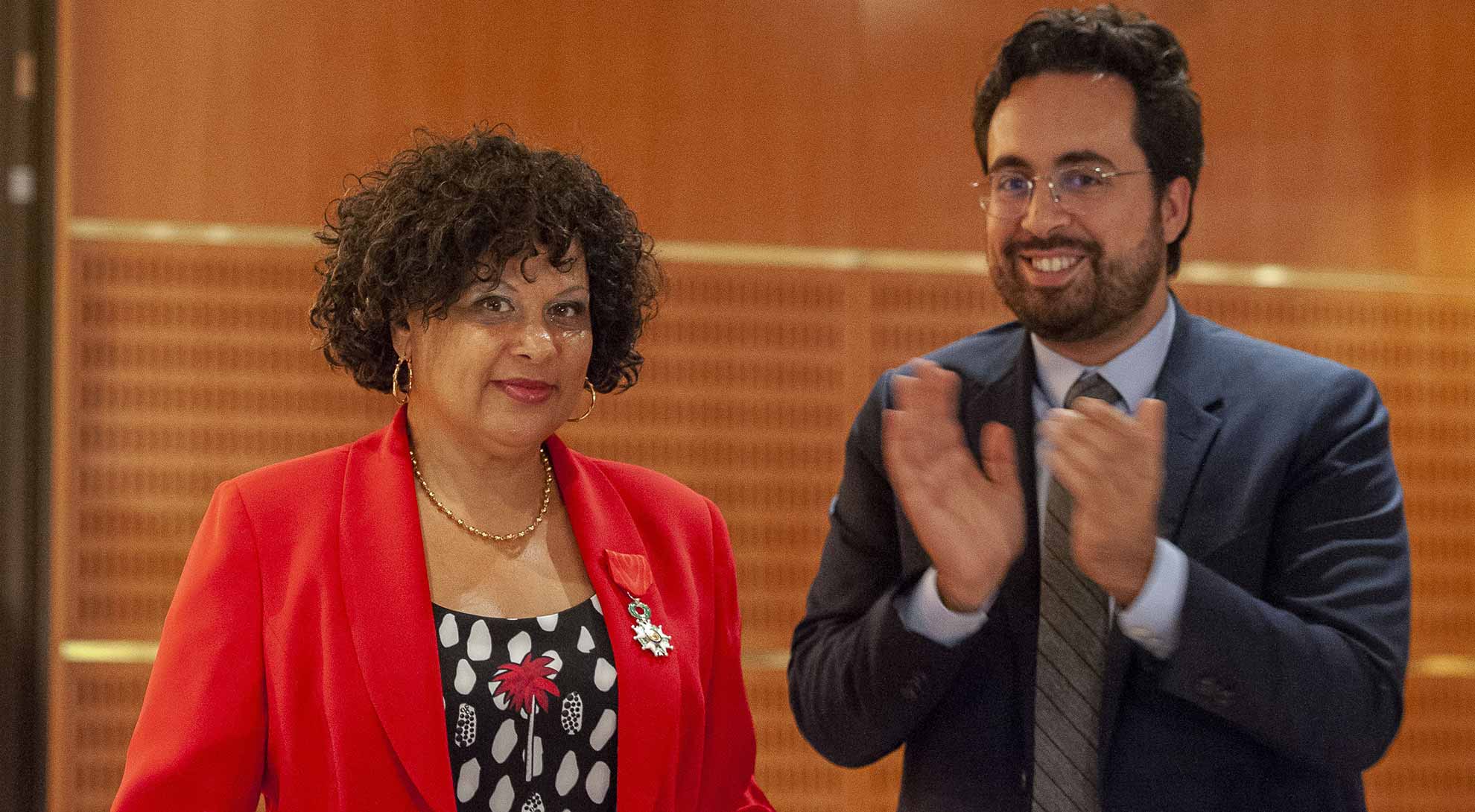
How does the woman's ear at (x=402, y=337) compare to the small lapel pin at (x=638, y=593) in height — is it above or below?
above

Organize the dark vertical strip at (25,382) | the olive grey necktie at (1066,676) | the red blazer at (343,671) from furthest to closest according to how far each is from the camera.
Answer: the dark vertical strip at (25,382), the olive grey necktie at (1066,676), the red blazer at (343,671)

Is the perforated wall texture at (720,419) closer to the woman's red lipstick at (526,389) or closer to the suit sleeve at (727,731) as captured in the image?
the suit sleeve at (727,731)

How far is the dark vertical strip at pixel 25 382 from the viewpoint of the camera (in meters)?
3.54

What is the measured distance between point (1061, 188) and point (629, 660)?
96cm

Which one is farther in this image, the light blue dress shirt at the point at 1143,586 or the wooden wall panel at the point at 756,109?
the wooden wall panel at the point at 756,109

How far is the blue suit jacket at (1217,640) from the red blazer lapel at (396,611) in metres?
0.57

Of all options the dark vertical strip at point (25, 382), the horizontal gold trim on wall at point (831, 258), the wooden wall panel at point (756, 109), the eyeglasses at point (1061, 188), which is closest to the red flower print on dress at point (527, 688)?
the eyeglasses at point (1061, 188)

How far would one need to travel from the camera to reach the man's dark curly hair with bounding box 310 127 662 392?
6.57 ft

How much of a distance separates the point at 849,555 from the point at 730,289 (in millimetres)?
1794

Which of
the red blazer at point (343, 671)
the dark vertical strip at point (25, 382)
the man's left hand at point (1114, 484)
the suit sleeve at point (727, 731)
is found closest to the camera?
the man's left hand at point (1114, 484)

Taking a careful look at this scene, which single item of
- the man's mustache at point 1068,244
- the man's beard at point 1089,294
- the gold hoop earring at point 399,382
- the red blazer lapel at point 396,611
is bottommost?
the red blazer lapel at point 396,611

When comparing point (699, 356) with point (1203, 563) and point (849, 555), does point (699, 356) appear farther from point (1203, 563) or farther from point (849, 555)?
point (1203, 563)

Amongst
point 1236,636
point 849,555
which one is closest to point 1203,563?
point 1236,636

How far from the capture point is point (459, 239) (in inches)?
78.1
